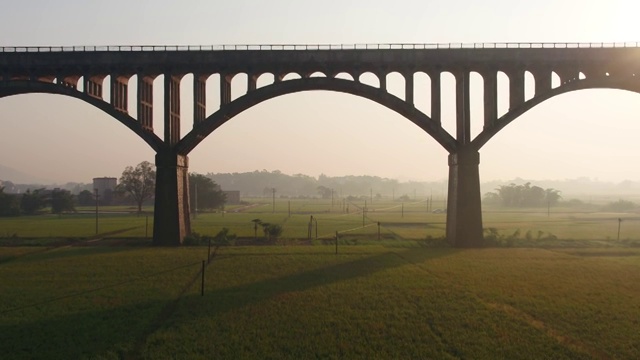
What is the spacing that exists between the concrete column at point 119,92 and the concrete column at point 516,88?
1068 inches

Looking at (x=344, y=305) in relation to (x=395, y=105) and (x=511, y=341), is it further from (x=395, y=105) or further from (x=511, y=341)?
(x=395, y=105)

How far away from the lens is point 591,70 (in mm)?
37312

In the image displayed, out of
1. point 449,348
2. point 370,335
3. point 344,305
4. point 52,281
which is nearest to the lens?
point 449,348

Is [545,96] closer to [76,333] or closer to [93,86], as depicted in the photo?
[93,86]

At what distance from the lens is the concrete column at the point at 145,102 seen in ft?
122

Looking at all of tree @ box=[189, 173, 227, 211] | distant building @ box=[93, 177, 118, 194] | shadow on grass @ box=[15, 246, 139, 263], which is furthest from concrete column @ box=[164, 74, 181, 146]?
distant building @ box=[93, 177, 118, 194]

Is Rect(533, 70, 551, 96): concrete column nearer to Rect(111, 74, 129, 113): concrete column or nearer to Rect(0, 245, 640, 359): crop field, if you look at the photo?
Rect(0, 245, 640, 359): crop field

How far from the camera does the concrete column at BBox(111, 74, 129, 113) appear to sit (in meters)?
37.1

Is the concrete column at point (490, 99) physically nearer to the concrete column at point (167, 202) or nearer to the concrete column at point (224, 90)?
the concrete column at point (224, 90)

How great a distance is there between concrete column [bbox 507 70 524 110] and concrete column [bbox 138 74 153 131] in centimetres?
2545

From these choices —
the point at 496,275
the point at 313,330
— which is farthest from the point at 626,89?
the point at 313,330

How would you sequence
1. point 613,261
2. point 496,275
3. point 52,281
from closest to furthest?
point 52,281 < point 496,275 < point 613,261

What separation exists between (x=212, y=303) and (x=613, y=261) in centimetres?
2381

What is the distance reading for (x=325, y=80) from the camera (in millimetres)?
37188
